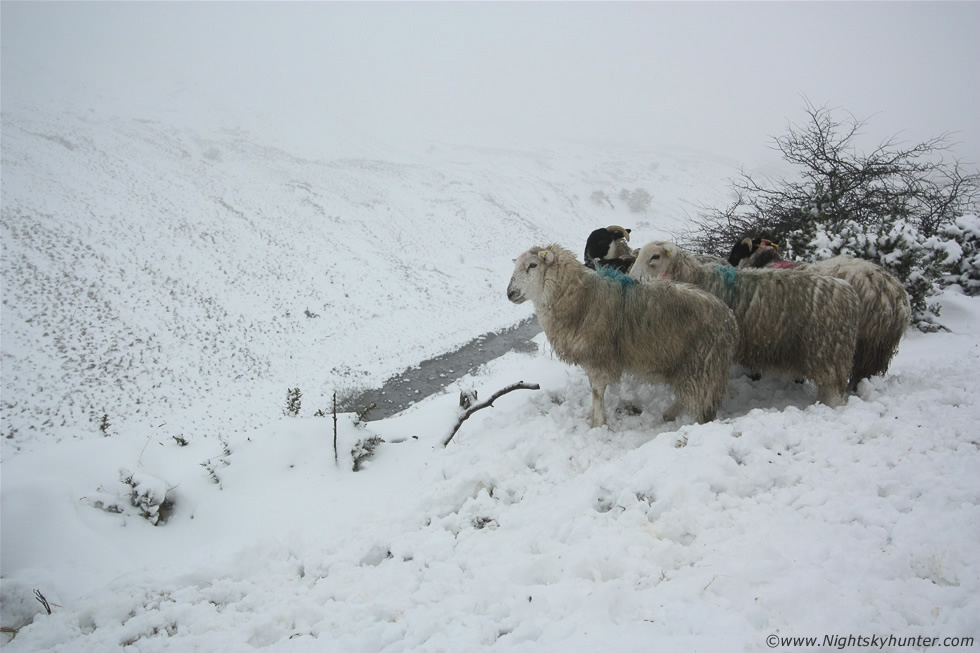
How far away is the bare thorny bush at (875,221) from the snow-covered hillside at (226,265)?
1110 centimetres

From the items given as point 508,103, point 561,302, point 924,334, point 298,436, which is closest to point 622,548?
point 561,302

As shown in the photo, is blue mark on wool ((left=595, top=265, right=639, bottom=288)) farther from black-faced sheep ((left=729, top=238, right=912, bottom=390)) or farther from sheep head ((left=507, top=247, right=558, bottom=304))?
black-faced sheep ((left=729, top=238, right=912, bottom=390))

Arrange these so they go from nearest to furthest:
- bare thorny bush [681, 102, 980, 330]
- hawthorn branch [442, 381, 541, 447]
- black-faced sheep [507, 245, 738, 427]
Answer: black-faced sheep [507, 245, 738, 427] < hawthorn branch [442, 381, 541, 447] < bare thorny bush [681, 102, 980, 330]

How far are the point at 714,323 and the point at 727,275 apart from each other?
0.96m

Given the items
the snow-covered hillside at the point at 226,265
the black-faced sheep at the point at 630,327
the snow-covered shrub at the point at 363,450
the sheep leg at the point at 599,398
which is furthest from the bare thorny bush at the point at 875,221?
the snow-covered hillside at the point at 226,265

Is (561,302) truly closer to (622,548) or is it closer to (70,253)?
(622,548)

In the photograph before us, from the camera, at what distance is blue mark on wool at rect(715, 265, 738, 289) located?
524 cm

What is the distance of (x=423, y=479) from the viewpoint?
15.5 feet

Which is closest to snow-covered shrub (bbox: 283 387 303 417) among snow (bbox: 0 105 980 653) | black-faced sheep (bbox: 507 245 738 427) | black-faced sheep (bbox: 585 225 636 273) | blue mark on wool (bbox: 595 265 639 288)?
snow (bbox: 0 105 980 653)

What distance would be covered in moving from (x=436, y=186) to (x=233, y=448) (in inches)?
1354

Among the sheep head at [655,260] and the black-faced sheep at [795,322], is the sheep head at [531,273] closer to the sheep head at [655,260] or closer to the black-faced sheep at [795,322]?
the sheep head at [655,260]

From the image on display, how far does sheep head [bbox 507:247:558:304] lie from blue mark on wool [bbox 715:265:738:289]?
204cm

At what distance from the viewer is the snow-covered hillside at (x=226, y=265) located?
44.6 ft

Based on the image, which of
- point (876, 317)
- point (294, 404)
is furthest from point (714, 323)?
point (294, 404)
